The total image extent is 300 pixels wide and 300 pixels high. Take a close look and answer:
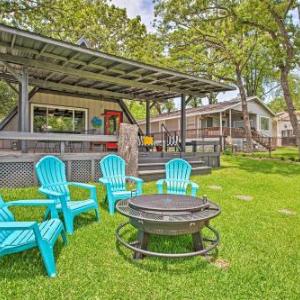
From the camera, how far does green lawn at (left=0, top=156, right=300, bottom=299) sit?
245 centimetres

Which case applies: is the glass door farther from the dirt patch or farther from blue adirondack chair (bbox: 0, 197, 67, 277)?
blue adirondack chair (bbox: 0, 197, 67, 277)

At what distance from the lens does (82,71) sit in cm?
813

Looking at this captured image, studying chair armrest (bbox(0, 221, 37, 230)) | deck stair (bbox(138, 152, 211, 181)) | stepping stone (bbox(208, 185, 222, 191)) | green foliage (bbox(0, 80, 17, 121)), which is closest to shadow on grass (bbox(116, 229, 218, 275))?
chair armrest (bbox(0, 221, 37, 230))

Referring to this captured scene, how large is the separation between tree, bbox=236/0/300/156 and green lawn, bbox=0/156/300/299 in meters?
10.3

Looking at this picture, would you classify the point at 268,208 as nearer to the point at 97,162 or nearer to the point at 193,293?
the point at 193,293

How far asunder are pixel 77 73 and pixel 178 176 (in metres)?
4.77

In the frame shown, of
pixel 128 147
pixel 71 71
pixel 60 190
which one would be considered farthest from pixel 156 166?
pixel 60 190

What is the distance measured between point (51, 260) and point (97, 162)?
4865mm

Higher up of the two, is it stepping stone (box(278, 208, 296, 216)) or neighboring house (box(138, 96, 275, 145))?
neighboring house (box(138, 96, 275, 145))

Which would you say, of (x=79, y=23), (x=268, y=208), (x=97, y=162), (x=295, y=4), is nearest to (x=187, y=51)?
(x=295, y=4)

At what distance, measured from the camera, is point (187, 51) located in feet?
51.3

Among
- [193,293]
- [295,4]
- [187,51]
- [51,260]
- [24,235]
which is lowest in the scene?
[193,293]

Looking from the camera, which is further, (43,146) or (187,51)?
(187,51)

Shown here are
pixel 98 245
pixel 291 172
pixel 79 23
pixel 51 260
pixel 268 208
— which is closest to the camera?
pixel 51 260
